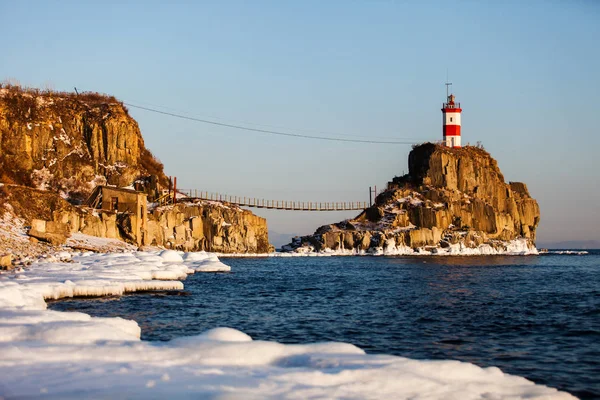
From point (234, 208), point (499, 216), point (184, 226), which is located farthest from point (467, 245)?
point (184, 226)

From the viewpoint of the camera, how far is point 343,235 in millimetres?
109375

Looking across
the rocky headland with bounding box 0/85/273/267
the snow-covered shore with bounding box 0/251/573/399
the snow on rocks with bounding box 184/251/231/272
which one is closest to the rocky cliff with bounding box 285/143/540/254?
the rocky headland with bounding box 0/85/273/267

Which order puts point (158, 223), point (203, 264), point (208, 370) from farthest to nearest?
point (158, 223)
point (203, 264)
point (208, 370)

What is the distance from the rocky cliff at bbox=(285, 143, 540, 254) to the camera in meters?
109

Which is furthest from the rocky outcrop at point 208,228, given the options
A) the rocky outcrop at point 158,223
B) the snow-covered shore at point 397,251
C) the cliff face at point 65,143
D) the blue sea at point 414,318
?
the blue sea at point 414,318

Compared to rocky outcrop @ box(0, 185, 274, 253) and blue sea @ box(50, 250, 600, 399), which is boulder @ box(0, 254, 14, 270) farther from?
rocky outcrop @ box(0, 185, 274, 253)

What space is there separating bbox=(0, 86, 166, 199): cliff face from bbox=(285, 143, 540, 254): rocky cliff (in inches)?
Answer: 1404

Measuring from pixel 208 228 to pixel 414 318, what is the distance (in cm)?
6310

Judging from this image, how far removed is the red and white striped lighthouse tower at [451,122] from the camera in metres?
129

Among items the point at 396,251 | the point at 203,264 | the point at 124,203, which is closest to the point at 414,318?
the point at 203,264

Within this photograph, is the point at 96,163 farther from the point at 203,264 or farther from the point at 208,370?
the point at 208,370

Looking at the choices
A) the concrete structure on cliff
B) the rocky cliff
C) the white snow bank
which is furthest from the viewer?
the rocky cliff

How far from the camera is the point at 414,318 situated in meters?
25.9

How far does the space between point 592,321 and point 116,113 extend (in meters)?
75.1
